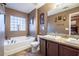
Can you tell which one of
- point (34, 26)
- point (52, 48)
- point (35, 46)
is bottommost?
point (35, 46)

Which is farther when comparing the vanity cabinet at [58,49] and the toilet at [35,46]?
the toilet at [35,46]

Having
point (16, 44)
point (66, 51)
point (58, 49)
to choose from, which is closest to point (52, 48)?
→ point (58, 49)

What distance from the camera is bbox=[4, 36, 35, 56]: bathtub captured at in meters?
3.15

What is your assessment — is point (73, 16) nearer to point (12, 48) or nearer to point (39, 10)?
point (39, 10)

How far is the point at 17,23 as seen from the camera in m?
3.39

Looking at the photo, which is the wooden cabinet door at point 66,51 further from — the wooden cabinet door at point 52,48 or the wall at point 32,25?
the wall at point 32,25

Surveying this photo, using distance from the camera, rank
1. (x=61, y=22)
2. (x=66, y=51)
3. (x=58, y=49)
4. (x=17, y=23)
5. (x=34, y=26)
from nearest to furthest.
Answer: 1. (x=66, y=51)
2. (x=58, y=49)
3. (x=61, y=22)
4. (x=17, y=23)
5. (x=34, y=26)

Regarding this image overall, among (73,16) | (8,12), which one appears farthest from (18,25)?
(73,16)

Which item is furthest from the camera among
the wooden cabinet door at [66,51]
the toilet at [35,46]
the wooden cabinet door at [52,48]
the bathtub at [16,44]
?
the toilet at [35,46]

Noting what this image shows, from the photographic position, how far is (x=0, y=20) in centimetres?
176

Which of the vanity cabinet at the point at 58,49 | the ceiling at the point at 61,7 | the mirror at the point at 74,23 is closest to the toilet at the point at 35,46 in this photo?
the vanity cabinet at the point at 58,49

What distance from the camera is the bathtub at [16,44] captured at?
3.15 m

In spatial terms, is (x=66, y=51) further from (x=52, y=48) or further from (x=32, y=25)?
(x=32, y=25)

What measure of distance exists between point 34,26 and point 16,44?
1.01 meters
